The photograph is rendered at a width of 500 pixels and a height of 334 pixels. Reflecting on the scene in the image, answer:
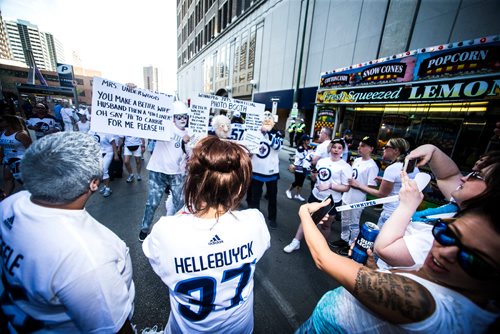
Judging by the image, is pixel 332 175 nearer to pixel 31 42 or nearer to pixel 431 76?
pixel 431 76

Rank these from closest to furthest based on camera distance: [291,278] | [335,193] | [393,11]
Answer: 1. [291,278]
2. [335,193]
3. [393,11]

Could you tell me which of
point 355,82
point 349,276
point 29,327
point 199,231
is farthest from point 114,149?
point 355,82

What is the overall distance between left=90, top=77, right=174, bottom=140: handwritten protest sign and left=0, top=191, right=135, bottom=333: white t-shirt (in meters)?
1.92

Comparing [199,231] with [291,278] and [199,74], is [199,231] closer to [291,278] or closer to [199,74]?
[291,278]

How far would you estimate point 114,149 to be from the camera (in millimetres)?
5305

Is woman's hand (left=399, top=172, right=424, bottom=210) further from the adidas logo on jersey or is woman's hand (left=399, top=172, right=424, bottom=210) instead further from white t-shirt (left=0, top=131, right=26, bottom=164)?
white t-shirt (left=0, top=131, right=26, bottom=164)

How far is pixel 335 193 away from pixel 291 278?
4.95ft

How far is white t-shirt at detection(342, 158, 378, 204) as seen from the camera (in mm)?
3279

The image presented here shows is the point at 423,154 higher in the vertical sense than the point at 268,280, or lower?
higher

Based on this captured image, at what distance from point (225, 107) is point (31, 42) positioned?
141m


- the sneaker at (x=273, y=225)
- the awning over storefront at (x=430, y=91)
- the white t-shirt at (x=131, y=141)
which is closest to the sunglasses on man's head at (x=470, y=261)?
the sneaker at (x=273, y=225)

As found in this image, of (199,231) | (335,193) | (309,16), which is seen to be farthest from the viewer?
(309,16)

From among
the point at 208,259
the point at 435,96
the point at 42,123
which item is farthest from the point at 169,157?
the point at 435,96

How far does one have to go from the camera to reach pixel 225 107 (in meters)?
4.34
